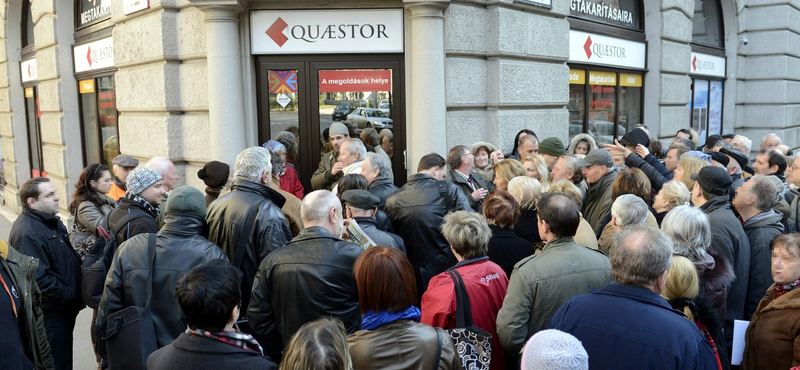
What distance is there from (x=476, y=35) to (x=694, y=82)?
799 centimetres

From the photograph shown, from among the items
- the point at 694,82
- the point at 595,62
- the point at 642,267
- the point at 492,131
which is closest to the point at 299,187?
the point at 492,131

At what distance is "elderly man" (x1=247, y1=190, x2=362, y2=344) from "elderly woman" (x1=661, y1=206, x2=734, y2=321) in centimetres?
180

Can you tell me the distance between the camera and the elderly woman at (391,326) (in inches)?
101

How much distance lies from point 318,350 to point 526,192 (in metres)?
2.96

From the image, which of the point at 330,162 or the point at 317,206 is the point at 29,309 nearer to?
the point at 317,206

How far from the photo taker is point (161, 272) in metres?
3.52

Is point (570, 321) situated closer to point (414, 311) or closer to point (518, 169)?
point (414, 311)

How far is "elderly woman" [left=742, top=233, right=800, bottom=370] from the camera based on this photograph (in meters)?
2.94

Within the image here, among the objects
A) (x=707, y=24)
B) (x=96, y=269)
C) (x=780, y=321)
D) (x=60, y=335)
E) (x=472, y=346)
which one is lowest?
Answer: (x=60, y=335)

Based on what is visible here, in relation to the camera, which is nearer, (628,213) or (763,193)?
(628,213)

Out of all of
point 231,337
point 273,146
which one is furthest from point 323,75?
point 231,337

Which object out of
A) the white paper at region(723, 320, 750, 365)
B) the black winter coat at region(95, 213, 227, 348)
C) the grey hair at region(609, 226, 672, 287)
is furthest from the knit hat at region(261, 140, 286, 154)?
the white paper at region(723, 320, 750, 365)

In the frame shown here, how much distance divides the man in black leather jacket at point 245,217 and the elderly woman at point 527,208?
1.73m

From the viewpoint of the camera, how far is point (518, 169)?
564 cm
